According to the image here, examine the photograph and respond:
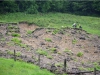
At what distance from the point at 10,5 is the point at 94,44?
35.8 m

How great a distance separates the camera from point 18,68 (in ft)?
76.6

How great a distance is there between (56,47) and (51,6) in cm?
4093

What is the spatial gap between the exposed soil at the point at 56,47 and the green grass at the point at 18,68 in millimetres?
1509

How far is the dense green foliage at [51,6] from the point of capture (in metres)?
65.9

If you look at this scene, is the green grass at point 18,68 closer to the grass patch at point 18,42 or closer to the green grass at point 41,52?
the green grass at point 41,52

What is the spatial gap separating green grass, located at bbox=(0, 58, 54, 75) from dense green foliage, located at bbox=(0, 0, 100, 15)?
134ft

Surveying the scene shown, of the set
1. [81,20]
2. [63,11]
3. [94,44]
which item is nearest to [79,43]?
[94,44]

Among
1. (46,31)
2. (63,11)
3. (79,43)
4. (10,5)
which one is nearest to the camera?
(79,43)

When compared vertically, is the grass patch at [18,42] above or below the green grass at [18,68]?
above

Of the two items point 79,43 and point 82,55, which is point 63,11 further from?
point 82,55

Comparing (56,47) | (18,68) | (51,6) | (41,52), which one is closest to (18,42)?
(41,52)

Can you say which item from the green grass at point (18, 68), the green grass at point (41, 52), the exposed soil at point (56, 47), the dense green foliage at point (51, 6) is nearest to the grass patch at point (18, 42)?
the exposed soil at point (56, 47)

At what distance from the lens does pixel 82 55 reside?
33031 mm

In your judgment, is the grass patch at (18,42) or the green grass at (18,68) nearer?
the green grass at (18,68)
